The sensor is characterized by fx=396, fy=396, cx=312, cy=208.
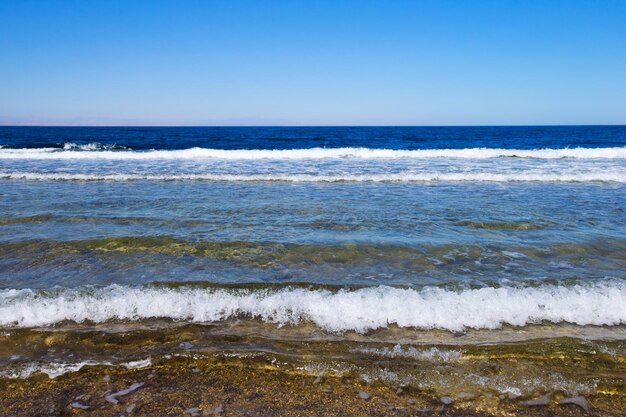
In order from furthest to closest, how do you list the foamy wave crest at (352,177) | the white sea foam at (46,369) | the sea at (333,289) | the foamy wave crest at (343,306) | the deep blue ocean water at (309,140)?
the deep blue ocean water at (309,140)
the foamy wave crest at (352,177)
the foamy wave crest at (343,306)
the sea at (333,289)
the white sea foam at (46,369)

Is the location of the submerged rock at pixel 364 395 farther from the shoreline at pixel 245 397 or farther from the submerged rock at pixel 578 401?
the submerged rock at pixel 578 401

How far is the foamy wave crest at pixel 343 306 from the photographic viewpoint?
410 cm

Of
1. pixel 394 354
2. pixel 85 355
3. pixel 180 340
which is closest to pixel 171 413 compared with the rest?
pixel 180 340

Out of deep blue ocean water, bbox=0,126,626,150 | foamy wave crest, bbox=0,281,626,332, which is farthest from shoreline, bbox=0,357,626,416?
deep blue ocean water, bbox=0,126,626,150

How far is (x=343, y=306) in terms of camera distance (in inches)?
Result: 168

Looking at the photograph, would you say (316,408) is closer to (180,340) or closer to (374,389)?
(374,389)

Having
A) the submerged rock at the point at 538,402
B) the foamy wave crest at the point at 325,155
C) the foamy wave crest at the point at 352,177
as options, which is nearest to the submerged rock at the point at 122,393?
the submerged rock at the point at 538,402

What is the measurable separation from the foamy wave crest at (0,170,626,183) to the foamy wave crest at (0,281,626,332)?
35.7 ft

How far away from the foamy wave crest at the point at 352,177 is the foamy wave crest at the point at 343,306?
10.9 meters

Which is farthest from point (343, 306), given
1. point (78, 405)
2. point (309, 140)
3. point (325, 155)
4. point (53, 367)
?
point (309, 140)

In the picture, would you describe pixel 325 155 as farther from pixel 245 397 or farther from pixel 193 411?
pixel 193 411

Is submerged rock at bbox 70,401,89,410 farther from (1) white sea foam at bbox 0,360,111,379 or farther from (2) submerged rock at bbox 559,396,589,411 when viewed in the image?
(2) submerged rock at bbox 559,396,589,411

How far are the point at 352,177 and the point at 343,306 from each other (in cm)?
1201

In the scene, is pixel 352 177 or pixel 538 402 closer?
A: pixel 538 402
